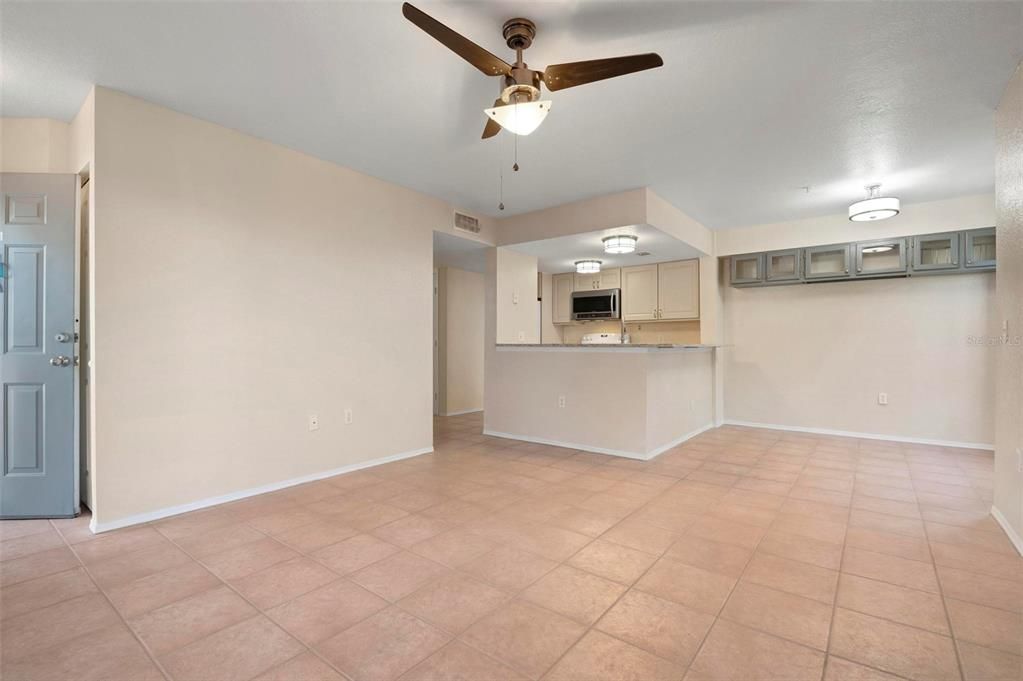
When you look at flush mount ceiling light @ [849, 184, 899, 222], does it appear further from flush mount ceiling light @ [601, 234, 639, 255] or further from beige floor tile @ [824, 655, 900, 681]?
beige floor tile @ [824, 655, 900, 681]

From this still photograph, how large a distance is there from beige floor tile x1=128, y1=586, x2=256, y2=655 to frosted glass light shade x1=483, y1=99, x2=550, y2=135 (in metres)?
2.42

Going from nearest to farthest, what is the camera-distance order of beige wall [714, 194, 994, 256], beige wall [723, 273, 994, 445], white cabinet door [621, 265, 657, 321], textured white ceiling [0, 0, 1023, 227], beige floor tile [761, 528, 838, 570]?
textured white ceiling [0, 0, 1023, 227], beige floor tile [761, 528, 838, 570], beige wall [714, 194, 994, 256], beige wall [723, 273, 994, 445], white cabinet door [621, 265, 657, 321]

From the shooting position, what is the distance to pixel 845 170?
3762 mm

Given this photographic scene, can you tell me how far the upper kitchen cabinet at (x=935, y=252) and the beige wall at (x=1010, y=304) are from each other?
2.15 m

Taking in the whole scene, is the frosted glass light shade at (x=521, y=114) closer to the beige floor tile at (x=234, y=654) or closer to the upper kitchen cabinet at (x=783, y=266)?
the beige floor tile at (x=234, y=654)

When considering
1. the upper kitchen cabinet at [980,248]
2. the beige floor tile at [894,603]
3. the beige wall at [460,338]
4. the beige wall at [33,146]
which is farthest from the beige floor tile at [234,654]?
the upper kitchen cabinet at [980,248]

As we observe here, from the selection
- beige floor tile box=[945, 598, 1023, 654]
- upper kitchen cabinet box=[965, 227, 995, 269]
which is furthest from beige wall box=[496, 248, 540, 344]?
upper kitchen cabinet box=[965, 227, 995, 269]

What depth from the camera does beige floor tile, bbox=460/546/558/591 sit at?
6.78 feet

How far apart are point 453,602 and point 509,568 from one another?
0.37 m

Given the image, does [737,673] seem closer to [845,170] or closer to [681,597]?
[681,597]

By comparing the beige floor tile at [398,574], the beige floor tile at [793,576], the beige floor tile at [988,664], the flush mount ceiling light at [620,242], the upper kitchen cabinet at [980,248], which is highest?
the flush mount ceiling light at [620,242]

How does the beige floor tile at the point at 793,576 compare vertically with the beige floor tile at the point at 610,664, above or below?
below

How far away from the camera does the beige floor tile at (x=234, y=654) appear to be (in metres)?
1.49

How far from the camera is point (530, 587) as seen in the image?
2018 mm
